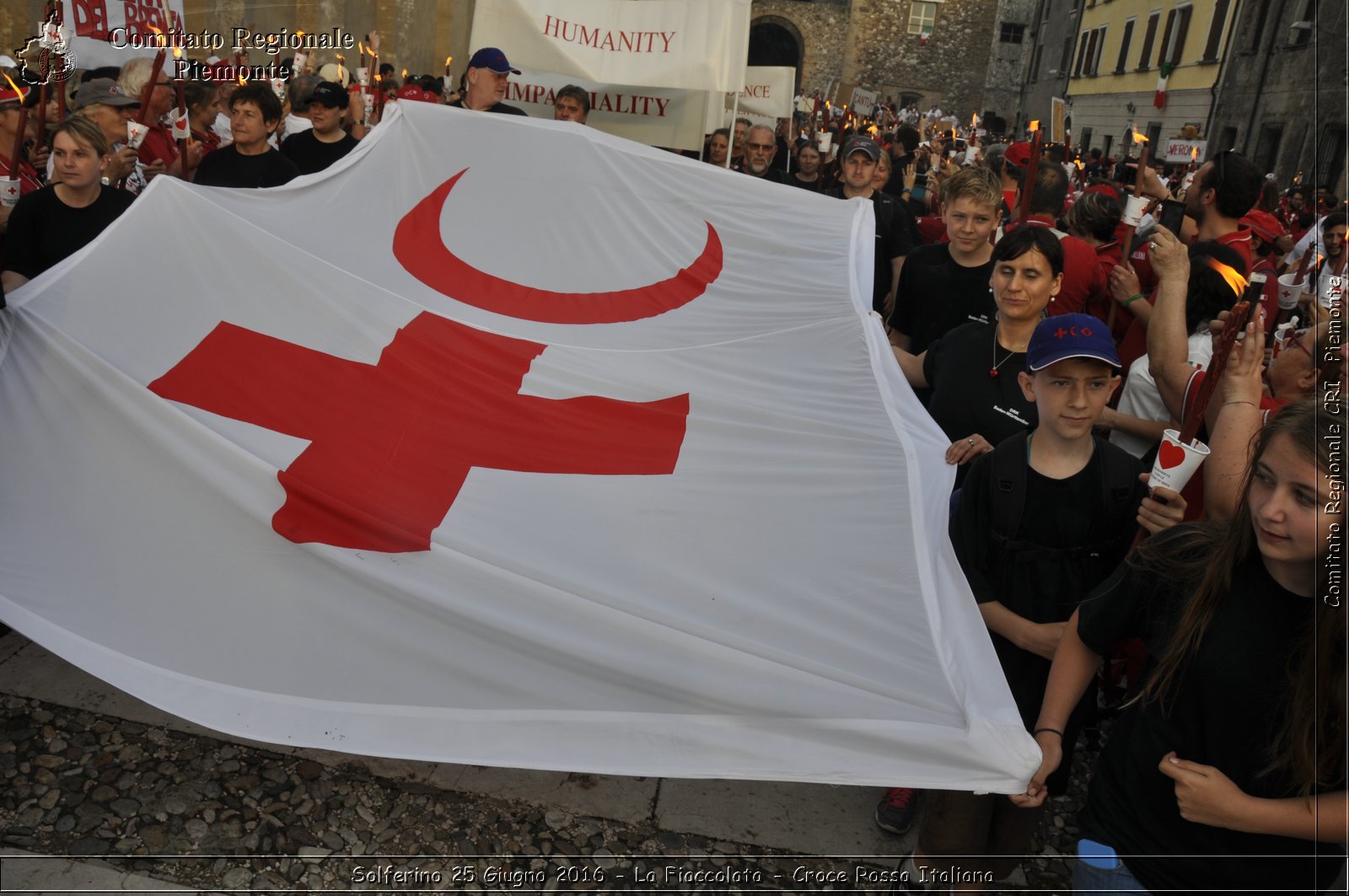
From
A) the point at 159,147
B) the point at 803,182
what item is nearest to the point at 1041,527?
the point at 159,147

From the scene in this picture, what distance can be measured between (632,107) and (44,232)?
14.7ft

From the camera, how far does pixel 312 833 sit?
2.46 m

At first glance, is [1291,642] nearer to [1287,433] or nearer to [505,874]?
[1287,433]

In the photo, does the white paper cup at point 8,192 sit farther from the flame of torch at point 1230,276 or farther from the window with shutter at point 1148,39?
the window with shutter at point 1148,39

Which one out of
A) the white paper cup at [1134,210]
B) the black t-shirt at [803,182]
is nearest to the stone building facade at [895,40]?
the black t-shirt at [803,182]

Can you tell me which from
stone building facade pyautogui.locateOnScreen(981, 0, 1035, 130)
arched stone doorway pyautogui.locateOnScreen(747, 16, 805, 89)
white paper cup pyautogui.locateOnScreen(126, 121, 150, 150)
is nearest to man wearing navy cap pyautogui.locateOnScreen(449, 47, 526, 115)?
white paper cup pyautogui.locateOnScreen(126, 121, 150, 150)

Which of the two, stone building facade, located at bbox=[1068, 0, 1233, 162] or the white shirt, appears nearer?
the white shirt

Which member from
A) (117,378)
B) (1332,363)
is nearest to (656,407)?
(117,378)

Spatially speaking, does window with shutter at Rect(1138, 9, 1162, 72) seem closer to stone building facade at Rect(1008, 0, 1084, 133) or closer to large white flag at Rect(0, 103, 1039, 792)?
stone building facade at Rect(1008, 0, 1084, 133)

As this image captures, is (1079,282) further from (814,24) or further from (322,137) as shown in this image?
(814,24)

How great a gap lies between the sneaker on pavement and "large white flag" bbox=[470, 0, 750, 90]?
5.19 m

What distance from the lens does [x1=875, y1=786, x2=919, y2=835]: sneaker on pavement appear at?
2.62 m

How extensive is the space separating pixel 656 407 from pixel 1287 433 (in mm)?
1870

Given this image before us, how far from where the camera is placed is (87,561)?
2416mm
